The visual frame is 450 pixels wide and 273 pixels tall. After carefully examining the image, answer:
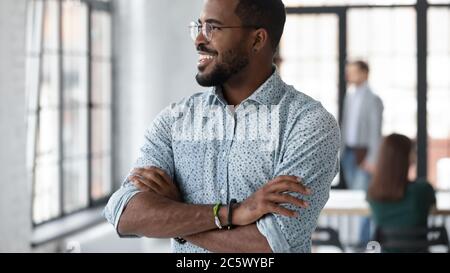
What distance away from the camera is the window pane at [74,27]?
3.91 m

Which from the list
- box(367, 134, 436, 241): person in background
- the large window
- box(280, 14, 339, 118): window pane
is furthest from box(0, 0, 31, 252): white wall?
box(280, 14, 339, 118): window pane

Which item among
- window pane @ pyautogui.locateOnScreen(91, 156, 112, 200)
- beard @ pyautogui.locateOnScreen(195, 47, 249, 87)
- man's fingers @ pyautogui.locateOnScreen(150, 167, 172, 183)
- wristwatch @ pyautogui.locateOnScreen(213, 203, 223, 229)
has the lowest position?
window pane @ pyautogui.locateOnScreen(91, 156, 112, 200)

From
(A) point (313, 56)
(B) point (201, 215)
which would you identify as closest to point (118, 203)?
(B) point (201, 215)

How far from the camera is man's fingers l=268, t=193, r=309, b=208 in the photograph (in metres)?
1.28

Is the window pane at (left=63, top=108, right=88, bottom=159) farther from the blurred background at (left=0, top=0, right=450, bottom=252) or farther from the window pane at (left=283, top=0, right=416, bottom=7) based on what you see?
the window pane at (left=283, top=0, right=416, bottom=7)

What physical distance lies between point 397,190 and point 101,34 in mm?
1952

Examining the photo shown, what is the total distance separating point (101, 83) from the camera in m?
4.39

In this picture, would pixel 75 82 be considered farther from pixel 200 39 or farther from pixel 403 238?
pixel 200 39

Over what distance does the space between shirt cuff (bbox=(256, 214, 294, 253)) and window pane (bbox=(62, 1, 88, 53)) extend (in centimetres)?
276

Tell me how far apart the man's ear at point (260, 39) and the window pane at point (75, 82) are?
259 cm

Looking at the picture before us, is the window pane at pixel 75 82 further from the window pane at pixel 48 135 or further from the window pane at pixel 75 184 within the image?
the window pane at pixel 75 184

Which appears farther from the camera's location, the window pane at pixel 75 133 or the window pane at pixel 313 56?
the window pane at pixel 313 56

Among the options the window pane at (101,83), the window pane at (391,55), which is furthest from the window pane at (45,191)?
the window pane at (391,55)
